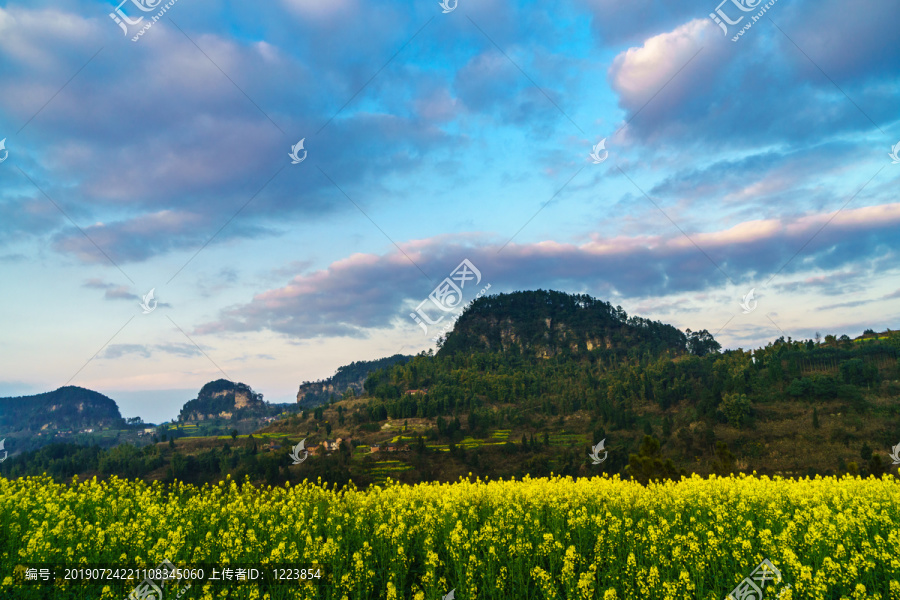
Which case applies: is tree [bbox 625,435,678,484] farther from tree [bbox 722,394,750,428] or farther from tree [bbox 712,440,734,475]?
tree [bbox 722,394,750,428]

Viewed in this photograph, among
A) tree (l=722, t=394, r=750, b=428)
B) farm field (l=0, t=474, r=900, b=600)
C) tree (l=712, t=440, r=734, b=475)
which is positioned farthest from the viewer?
tree (l=722, t=394, r=750, b=428)

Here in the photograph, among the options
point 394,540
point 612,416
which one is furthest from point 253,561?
point 612,416

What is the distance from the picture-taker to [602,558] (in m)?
12.2

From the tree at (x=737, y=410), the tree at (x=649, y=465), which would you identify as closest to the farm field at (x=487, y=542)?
the tree at (x=649, y=465)

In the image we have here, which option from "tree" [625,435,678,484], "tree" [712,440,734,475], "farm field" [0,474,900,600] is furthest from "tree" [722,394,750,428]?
"farm field" [0,474,900,600]

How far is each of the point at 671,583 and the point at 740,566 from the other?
337 centimetres

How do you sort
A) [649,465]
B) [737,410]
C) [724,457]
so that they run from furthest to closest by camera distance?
[737,410] < [724,457] < [649,465]

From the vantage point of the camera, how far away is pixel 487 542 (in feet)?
41.0

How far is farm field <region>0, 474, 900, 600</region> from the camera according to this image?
34.8ft

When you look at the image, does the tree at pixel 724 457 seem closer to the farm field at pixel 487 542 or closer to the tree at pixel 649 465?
the tree at pixel 649 465

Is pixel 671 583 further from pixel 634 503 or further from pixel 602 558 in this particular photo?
pixel 634 503

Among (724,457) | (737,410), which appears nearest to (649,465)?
(724,457)

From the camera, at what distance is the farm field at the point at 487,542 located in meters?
10.6

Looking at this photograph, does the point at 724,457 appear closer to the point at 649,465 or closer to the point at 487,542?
the point at 649,465
